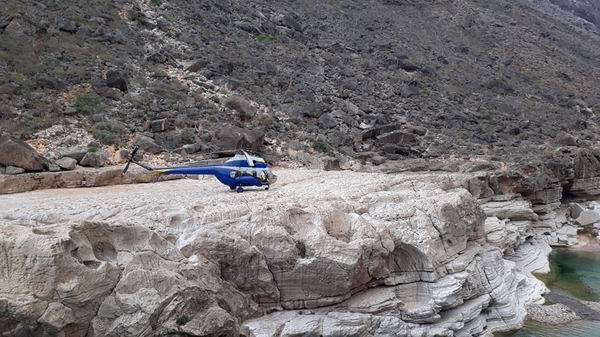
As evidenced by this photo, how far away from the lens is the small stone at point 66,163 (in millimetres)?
12411

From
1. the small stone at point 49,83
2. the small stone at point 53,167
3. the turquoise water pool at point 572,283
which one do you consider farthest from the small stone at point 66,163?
the turquoise water pool at point 572,283

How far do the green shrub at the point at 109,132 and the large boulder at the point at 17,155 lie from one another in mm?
3432

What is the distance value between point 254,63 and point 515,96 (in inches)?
766

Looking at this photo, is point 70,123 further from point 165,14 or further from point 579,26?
point 579,26

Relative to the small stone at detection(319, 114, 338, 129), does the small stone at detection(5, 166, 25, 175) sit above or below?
above

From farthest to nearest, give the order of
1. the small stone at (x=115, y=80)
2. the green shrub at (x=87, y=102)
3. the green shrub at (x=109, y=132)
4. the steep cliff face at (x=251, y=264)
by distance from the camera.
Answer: the small stone at (x=115, y=80) < the green shrub at (x=87, y=102) < the green shrub at (x=109, y=132) < the steep cliff face at (x=251, y=264)

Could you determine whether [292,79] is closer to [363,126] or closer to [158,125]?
[363,126]

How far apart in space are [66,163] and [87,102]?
16.5 feet

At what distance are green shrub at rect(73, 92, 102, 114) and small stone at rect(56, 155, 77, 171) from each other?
4.29 metres

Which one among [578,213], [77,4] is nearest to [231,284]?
[578,213]

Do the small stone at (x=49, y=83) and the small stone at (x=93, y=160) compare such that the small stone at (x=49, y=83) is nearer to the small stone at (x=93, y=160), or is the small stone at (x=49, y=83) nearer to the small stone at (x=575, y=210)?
the small stone at (x=93, y=160)

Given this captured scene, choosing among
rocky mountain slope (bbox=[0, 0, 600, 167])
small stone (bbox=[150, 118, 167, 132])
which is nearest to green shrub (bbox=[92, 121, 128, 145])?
rocky mountain slope (bbox=[0, 0, 600, 167])

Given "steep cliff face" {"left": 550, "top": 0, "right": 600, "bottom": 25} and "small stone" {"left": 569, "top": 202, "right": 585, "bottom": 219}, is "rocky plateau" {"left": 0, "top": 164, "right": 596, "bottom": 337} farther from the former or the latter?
"steep cliff face" {"left": 550, "top": 0, "right": 600, "bottom": 25}

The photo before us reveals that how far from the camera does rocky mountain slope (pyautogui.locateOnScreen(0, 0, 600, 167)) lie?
17.3 metres
